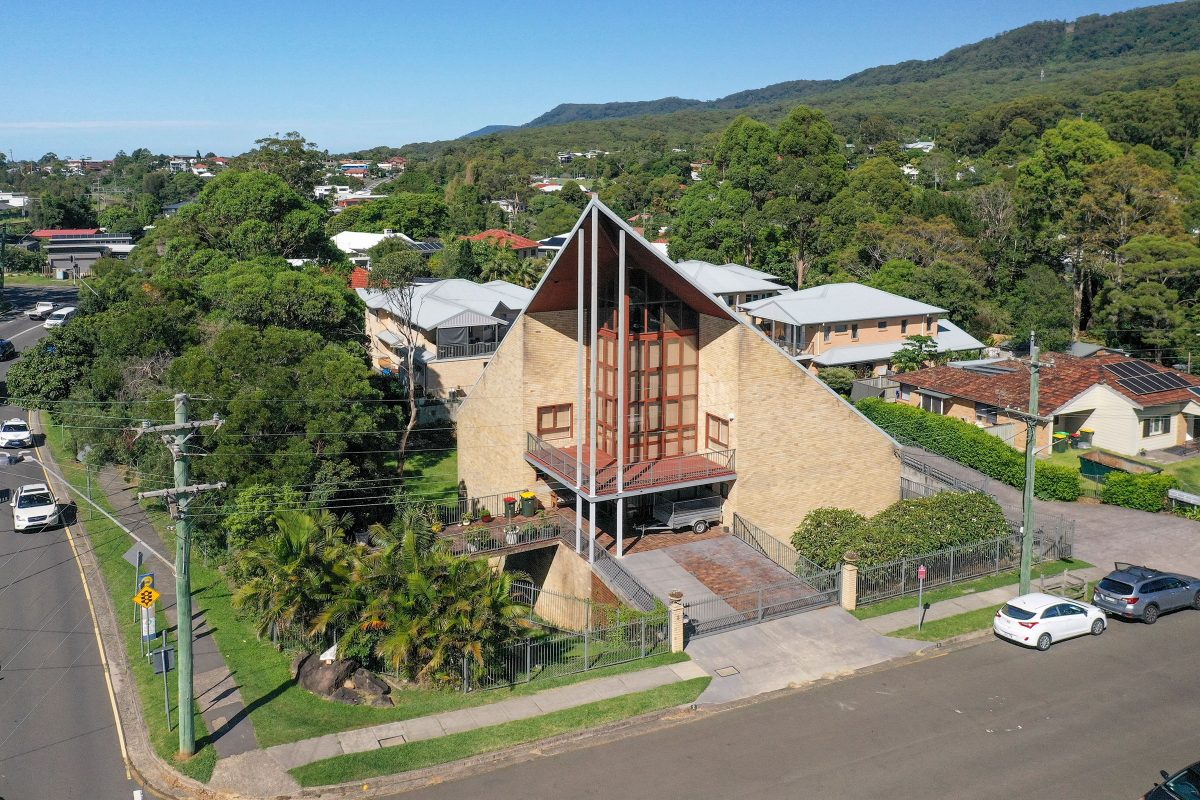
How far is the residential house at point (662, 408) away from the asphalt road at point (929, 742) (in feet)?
29.7

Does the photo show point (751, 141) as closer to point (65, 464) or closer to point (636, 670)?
point (65, 464)

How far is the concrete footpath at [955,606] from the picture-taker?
93.2 ft

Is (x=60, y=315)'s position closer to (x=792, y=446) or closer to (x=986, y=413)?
(x=792, y=446)

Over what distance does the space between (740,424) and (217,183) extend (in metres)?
47.8

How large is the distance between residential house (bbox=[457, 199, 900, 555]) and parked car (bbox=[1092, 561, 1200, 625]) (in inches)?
329

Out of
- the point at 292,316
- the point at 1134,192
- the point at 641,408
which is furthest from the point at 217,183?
the point at 1134,192

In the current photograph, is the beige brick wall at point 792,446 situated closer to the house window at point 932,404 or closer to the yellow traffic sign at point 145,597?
A: the house window at point 932,404

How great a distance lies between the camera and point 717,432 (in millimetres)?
33812

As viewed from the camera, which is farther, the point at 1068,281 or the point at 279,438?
the point at 1068,281

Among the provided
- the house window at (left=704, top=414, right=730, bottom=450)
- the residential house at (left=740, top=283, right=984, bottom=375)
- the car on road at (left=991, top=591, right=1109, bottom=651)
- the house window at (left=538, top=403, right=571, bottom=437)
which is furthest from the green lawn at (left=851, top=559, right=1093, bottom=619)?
the residential house at (left=740, top=283, right=984, bottom=375)

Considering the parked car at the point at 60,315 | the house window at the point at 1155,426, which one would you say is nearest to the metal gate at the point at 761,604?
the house window at the point at 1155,426

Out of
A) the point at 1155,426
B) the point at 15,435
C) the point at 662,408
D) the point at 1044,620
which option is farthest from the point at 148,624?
the point at 1155,426

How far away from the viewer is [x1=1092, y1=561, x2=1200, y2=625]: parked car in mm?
28188

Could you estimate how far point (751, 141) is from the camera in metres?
91.1
